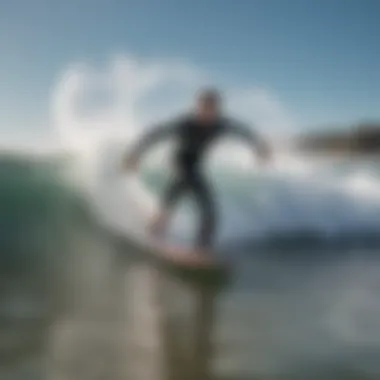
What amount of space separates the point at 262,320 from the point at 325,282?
18cm

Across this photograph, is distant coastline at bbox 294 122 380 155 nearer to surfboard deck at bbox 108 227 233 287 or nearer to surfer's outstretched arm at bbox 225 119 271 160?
surfer's outstretched arm at bbox 225 119 271 160

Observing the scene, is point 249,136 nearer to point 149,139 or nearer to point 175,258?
point 149,139

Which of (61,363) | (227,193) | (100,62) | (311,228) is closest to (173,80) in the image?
(100,62)

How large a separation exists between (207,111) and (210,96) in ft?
0.12

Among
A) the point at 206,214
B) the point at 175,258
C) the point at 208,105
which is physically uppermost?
the point at 208,105

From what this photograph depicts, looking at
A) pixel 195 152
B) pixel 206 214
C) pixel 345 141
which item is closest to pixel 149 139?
pixel 195 152

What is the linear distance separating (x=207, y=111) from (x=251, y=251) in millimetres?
354

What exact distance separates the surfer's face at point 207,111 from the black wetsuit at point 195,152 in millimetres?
12

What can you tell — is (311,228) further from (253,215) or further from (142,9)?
(142,9)

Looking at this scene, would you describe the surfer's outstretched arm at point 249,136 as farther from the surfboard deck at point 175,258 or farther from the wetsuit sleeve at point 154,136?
the surfboard deck at point 175,258

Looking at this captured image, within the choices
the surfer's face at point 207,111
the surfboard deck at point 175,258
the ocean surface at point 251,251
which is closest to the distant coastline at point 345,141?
the ocean surface at point 251,251

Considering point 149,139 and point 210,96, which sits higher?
point 210,96

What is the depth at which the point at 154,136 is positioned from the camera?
176 centimetres

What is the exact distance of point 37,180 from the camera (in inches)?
68.7
